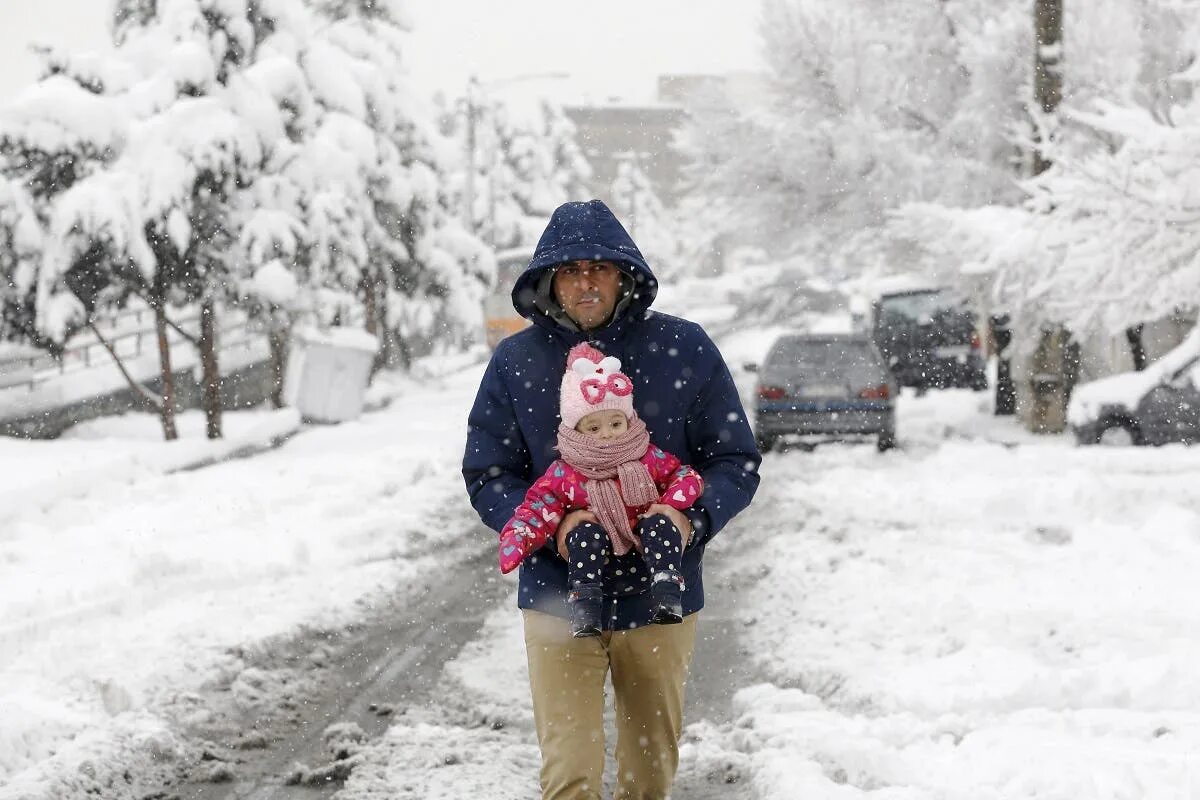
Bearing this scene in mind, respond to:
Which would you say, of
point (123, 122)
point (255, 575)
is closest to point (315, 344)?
point (123, 122)

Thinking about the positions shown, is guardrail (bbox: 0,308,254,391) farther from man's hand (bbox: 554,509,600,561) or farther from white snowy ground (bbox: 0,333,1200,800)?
man's hand (bbox: 554,509,600,561)

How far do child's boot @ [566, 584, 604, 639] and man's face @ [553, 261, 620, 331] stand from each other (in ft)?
2.33

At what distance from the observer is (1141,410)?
627 inches

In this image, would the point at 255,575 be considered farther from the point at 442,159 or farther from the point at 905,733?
the point at 442,159

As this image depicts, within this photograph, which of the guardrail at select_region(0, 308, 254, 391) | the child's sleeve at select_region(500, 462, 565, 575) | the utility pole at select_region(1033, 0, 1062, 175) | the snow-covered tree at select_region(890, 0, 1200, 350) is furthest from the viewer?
the guardrail at select_region(0, 308, 254, 391)

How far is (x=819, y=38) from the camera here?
22.7 metres

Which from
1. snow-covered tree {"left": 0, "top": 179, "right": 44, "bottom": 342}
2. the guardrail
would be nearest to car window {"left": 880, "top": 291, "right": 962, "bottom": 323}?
the guardrail

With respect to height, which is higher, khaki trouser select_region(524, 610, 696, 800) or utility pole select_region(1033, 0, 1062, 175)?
utility pole select_region(1033, 0, 1062, 175)

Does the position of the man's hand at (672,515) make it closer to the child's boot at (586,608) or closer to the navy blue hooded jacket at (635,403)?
the navy blue hooded jacket at (635,403)

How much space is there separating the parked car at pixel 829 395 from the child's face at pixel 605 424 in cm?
1350

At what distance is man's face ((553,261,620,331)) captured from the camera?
3664 mm

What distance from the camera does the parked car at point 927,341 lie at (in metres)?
24.1

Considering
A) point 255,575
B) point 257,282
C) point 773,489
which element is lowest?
point 773,489

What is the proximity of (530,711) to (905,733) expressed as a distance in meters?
1.65
